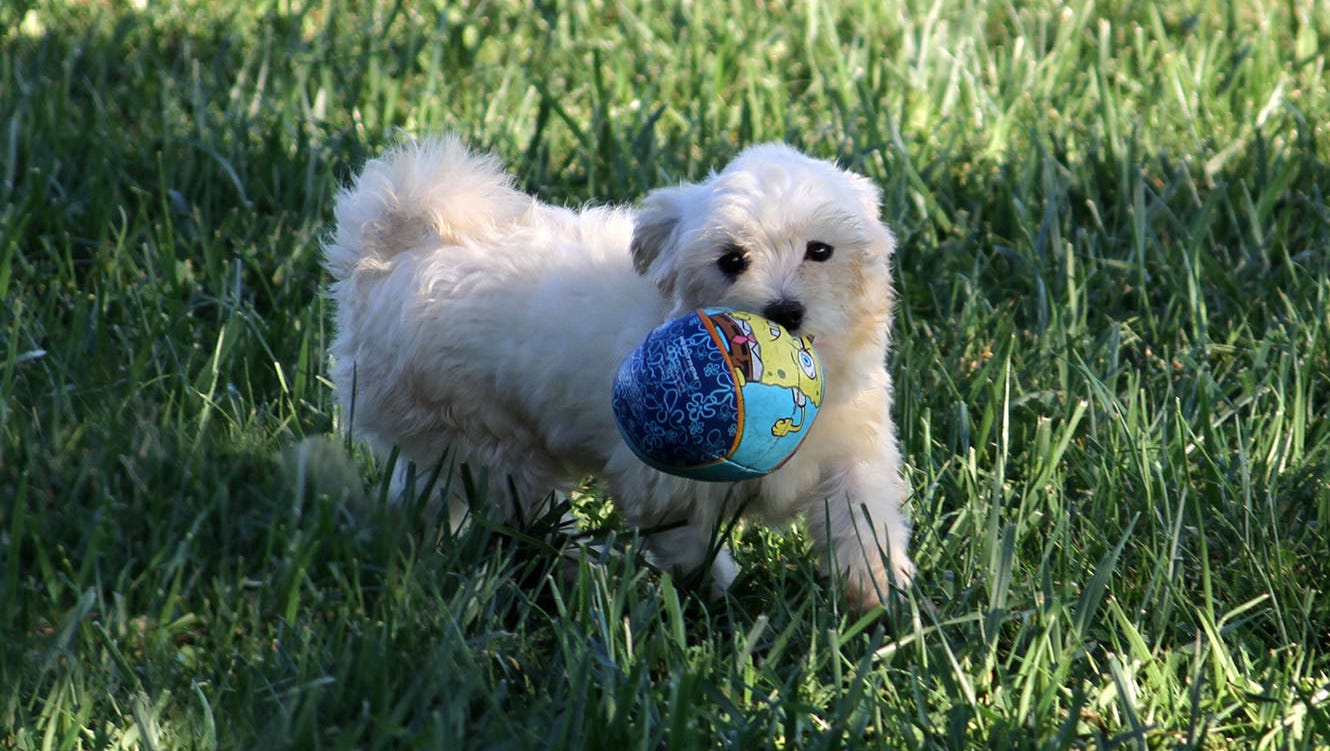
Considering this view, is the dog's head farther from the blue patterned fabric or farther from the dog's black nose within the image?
the blue patterned fabric

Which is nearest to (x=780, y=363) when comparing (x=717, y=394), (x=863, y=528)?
(x=717, y=394)

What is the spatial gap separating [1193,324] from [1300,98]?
161 cm

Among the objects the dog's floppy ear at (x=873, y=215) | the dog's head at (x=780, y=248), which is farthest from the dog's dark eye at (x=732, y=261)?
the dog's floppy ear at (x=873, y=215)

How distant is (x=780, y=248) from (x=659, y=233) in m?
0.28

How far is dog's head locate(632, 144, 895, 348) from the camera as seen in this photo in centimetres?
278

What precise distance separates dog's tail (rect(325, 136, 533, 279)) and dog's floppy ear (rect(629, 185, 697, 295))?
1.36 ft

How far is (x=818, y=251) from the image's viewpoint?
2.84m

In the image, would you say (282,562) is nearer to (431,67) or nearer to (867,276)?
(867,276)

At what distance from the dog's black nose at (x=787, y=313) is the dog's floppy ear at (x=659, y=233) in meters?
0.24

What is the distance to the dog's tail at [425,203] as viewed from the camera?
10.8 feet

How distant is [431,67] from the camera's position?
5.36m

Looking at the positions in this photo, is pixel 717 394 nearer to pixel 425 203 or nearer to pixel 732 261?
pixel 732 261

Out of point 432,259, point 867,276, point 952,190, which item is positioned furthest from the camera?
point 952,190

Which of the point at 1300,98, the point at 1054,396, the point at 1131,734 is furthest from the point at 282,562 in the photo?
the point at 1300,98
